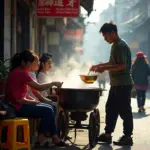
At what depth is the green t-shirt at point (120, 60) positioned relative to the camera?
25.9 feet

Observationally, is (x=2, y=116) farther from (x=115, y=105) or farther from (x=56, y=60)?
(x=56, y=60)

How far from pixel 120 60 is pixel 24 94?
6.57ft

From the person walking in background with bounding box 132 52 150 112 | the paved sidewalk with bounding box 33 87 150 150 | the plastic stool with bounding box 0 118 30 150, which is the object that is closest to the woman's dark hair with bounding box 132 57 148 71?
the person walking in background with bounding box 132 52 150 112

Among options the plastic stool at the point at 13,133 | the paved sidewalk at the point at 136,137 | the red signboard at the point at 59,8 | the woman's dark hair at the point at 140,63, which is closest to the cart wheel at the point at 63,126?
the paved sidewalk at the point at 136,137

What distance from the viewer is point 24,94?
676cm

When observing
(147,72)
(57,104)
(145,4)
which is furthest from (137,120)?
(145,4)

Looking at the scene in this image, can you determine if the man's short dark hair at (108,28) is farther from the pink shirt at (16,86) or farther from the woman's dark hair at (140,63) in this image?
the woman's dark hair at (140,63)

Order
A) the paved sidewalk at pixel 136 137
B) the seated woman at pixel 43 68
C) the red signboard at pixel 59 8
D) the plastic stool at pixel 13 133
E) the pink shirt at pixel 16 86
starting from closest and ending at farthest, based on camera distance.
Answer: the plastic stool at pixel 13 133
the pink shirt at pixel 16 86
the paved sidewalk at pixel 136 137
the seated woman at pixel 43 68
the red signboard at pixel 59 8

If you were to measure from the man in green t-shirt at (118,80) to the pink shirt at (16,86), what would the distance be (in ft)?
5.32

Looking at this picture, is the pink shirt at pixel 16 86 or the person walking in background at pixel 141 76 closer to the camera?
the pink shirt at pixel 16 86

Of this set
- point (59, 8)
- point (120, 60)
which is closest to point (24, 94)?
point (120, 60)

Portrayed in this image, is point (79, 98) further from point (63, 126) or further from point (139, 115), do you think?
point (139, 115)

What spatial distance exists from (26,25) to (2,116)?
28.5 ft

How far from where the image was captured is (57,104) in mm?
7707
